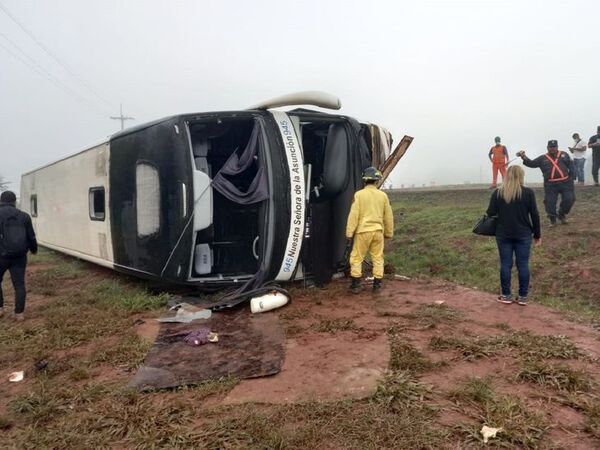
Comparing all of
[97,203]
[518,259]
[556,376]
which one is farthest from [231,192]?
[556,376]

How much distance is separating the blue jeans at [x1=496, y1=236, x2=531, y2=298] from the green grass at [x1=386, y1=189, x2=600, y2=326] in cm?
58

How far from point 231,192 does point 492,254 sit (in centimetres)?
572

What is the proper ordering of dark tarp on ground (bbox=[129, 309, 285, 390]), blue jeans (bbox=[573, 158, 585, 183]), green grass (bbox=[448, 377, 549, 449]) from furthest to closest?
blue jeans (bbox=[573, 158, 585, 183])
dark tarp on ground (bbox=[129, 309, 285, 390])
green grass (bbox=[448, 377, 549, 449])

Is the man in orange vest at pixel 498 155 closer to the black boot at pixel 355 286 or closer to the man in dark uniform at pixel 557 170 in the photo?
the man in dark uniform at pixel 557 170

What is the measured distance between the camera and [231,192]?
6109 mm

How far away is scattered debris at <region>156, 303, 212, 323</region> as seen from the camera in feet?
17.0

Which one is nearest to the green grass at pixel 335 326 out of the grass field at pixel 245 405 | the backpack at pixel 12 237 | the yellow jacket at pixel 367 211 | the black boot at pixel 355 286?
the grass field at pixel 245 405

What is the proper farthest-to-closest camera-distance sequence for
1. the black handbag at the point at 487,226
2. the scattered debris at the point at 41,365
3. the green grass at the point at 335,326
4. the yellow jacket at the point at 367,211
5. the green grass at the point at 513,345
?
the yellow jacket at the point at 367,211 < the black handbag at the point at 487,226 < the green grass at the point at 335,326 < the scattered debris at the point at 41,365 < the green grass at the point at 513,345

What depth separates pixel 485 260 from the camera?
8.75 m

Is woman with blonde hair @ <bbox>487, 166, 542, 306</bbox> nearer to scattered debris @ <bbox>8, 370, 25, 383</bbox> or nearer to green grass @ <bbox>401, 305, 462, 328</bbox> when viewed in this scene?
green grass @ <bbox>401, 305, 462, 328</bbox>

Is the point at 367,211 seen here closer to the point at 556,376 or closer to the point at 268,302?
the point at 268,302

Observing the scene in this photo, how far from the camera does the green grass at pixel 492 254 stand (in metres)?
7.12

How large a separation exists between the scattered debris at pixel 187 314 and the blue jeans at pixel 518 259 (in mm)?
3685

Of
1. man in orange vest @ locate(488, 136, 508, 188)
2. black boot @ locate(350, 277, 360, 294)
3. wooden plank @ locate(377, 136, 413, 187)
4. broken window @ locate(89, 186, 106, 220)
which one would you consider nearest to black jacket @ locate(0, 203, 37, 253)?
broken window @ locate(89, 186, 106, 220)
